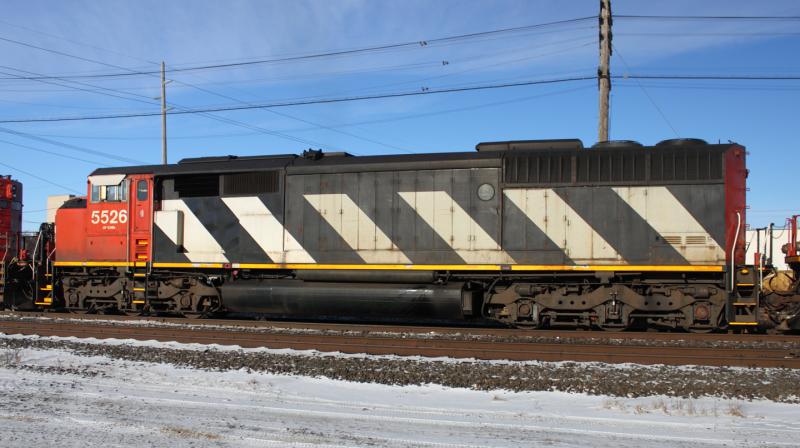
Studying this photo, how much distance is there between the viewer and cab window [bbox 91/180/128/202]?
1490cm

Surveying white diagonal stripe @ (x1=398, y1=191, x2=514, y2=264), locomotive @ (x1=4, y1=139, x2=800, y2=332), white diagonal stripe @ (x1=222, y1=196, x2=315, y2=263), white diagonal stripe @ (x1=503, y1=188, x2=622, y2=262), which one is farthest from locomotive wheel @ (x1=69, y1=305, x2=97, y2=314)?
white diagonal stripe @ (x1=503, y1=188, x2=622, y2=262)

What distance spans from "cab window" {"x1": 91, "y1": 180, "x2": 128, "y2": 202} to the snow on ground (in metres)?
7.47

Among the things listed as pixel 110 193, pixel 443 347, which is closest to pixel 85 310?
pixel 110 193

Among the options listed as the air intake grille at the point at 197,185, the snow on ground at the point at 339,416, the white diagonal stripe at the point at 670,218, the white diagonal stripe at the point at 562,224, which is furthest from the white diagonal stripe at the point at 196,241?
the white diagonal stripe at the point at 670,218

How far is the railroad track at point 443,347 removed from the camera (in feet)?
30.8

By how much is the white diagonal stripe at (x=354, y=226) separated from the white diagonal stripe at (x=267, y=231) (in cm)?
95

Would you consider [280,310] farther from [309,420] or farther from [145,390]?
[309,420]

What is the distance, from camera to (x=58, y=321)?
14.1m

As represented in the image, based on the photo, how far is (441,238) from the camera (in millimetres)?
12578

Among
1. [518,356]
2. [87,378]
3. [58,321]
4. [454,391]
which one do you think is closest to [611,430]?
[454,391]

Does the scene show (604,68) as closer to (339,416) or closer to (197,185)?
(197,185)

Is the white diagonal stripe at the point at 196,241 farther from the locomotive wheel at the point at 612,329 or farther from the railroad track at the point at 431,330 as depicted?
the locomotive wheel at the point at 612,329

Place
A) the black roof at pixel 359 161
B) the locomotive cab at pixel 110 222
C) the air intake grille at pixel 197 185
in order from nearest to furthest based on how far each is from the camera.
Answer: the black roof at pixel 359 161, the air intake grille at pixel 197 185, the locomotive cab at pixel 110 222

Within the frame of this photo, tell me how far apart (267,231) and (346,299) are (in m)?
2.57
